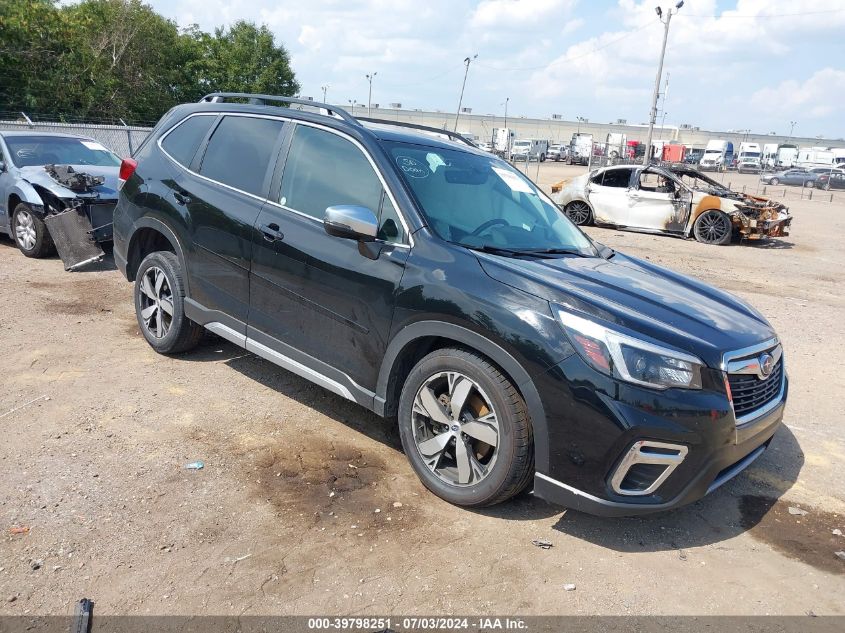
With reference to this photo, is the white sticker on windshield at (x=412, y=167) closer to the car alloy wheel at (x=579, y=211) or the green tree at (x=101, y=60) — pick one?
the car alloy wheel at (x=579, y=211)

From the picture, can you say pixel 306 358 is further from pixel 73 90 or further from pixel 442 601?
pixel 73 90

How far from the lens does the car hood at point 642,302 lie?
315 centimetres

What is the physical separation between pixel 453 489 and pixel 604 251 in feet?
6.69

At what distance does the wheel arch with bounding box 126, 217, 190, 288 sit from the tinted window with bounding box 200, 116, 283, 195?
1.81 feet

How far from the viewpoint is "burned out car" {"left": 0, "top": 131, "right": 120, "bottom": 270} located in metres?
8.33

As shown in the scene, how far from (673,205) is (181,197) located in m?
12.7

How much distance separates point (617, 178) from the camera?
51.7ft

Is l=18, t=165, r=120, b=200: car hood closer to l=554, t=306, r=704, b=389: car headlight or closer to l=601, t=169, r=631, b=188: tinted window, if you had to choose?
l=554, t=306, r=704, b=389: car headlight

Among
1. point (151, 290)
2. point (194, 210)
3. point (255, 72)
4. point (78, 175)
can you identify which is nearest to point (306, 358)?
point (194, 210)

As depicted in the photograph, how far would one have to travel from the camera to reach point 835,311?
28.9 feet

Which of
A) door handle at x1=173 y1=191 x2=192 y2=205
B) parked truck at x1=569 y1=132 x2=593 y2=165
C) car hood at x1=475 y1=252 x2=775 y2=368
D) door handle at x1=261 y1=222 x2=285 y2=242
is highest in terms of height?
parked truck at x1=569 y1=132 x2=593 y2=165

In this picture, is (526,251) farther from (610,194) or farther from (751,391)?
(610,194)

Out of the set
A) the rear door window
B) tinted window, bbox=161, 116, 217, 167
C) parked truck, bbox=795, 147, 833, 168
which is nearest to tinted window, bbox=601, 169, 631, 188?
tinted window, bbox=161, 116, 217, 167

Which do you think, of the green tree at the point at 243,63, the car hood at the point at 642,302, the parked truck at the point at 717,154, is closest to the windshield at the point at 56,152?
the car hood at the point at 642,302
